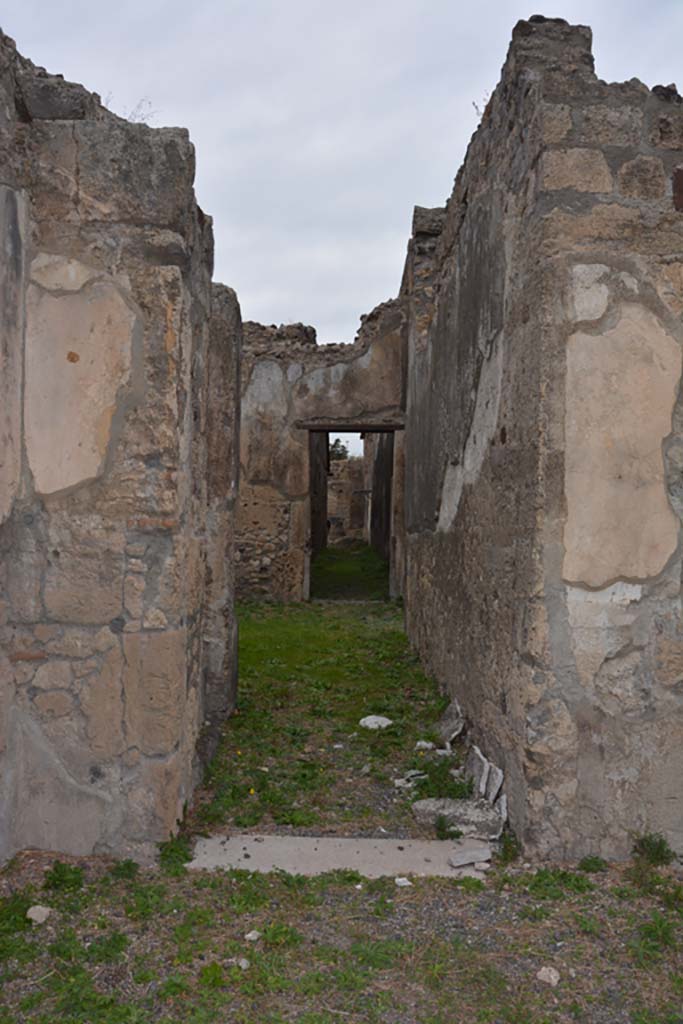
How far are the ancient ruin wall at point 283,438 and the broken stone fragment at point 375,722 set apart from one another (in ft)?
17.6

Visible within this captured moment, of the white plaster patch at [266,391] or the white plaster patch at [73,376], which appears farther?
the white plaster patch at [266,391]

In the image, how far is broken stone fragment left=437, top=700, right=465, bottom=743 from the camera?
4.01 metres

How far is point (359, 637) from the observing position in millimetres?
7414

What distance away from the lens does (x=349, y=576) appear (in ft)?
40.5

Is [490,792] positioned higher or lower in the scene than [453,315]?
lower

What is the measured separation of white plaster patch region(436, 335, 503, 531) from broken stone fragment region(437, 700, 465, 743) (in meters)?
1.06

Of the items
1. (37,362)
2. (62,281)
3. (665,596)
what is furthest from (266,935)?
(62,281)

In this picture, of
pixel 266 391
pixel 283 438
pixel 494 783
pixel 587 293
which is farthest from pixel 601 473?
pixel 266 391

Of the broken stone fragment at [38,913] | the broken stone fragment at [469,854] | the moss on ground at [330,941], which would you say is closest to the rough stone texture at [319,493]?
the moss on ground at [330,941]

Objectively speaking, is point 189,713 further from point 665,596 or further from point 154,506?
point 665,596

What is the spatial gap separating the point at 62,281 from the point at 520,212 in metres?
1.73

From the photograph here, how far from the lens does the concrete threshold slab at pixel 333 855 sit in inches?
108

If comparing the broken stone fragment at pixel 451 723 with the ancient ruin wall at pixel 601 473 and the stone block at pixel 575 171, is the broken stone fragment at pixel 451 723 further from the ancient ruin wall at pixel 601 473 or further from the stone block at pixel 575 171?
the stone block at pixel 575 171

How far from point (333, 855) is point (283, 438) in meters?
7.34
